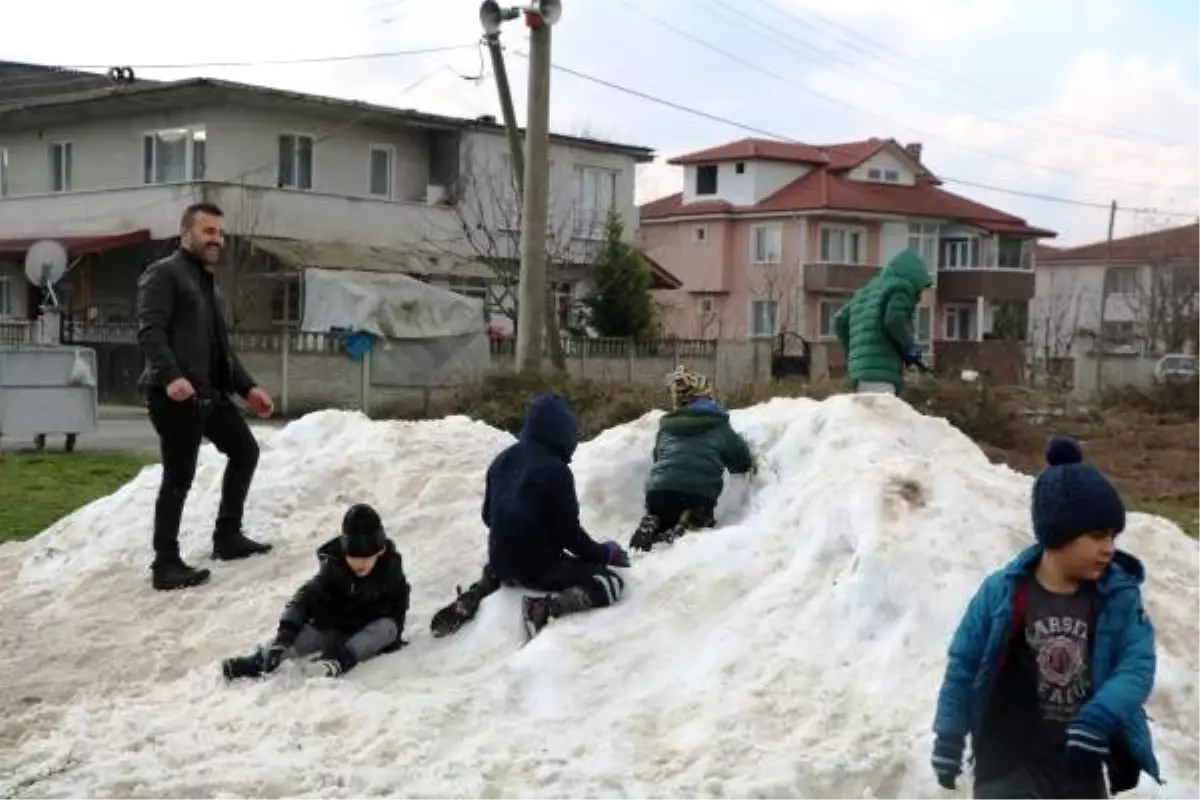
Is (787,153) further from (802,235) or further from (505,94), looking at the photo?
(505,94)

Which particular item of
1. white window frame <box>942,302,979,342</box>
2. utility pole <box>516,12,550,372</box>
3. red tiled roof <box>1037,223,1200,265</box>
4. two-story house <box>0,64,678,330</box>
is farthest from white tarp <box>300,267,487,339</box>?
red tiled roof <box>1037,223,1200,265</box>

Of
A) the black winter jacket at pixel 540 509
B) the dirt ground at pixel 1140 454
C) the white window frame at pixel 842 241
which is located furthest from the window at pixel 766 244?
the black winter jacket at pixel 540 509

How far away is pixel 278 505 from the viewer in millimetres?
8859

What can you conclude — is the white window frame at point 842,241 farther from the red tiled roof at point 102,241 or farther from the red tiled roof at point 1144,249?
the red tiled roof at point 102,241

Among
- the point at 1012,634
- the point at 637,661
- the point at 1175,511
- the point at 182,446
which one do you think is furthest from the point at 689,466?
the point at 1175,511

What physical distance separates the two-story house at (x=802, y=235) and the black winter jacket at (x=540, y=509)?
45173 mm

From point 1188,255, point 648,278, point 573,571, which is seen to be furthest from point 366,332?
point 1188,255

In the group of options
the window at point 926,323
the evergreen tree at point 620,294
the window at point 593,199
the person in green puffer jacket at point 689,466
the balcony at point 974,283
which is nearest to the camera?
the person in green puffer jacket at point 689,466

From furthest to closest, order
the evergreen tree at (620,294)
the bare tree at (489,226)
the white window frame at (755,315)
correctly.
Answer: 1. the white window frame at (755,315)
2. the bare tree at (489,226)
3. the evergreen tree at (620,294)

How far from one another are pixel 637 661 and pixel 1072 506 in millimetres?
2408

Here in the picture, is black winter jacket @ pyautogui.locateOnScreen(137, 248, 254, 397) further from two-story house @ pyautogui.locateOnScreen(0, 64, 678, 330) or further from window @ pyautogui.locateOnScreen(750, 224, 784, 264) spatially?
window @ pyautogui.locateOnScreen(750, 224, 784, 264)

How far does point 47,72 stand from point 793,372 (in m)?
28.9

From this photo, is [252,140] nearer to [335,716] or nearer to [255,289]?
[255,289]

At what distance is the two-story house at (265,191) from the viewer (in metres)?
34.2
